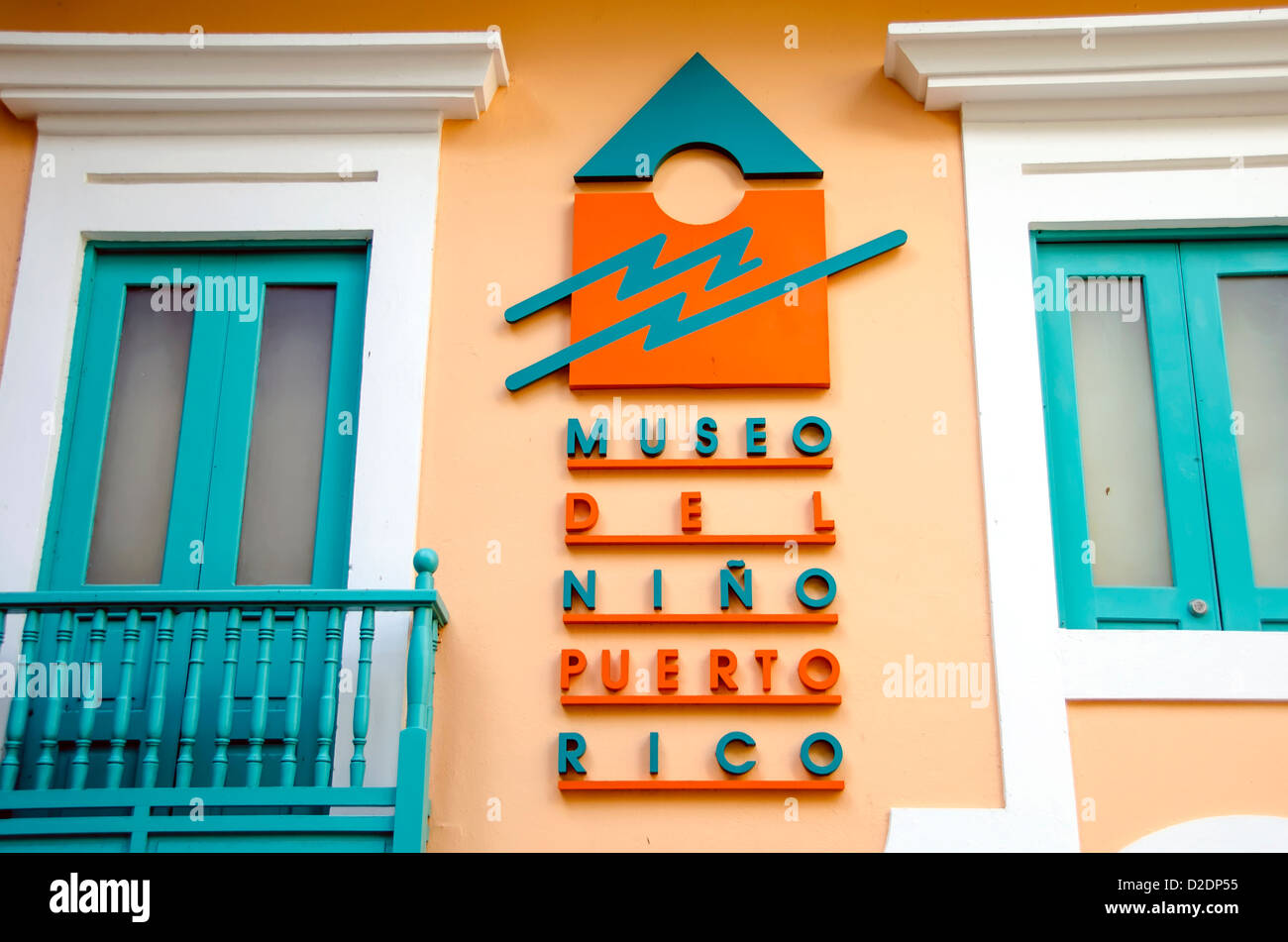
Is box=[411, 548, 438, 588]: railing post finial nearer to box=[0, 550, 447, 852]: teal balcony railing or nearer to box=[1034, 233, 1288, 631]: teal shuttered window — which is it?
box=[0, 550, 447, 852]: teal balcony railing

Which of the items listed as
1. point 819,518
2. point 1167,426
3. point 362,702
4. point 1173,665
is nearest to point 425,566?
point 362,702

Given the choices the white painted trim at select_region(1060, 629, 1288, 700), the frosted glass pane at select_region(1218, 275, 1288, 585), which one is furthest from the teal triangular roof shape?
the white painted trim at select_region(1060, 629, 1288, 700)

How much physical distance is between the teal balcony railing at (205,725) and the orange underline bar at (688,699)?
0.64 meters

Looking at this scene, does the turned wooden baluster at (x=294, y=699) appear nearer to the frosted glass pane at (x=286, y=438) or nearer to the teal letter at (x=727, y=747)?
the frosted glass pane at (x=286, y=438)

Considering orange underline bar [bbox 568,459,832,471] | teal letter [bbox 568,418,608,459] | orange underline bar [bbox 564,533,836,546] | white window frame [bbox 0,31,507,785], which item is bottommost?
orange underline bar [bbox 564,533,836,546]

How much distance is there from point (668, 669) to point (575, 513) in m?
0.79

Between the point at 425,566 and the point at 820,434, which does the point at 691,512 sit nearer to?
the point at 820,434

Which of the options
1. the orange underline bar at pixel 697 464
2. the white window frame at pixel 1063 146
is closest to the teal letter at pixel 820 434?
the orange underline bar at pixel 697 464

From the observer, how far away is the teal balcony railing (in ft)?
17.3

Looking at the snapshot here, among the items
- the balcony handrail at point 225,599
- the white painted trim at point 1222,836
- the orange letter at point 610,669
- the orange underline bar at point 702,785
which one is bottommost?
the white painted trim at point 1222,836

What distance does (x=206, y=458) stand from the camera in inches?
248

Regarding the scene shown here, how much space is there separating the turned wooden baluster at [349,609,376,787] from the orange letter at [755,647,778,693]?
62.1 inches

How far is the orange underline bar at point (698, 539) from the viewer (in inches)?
236
